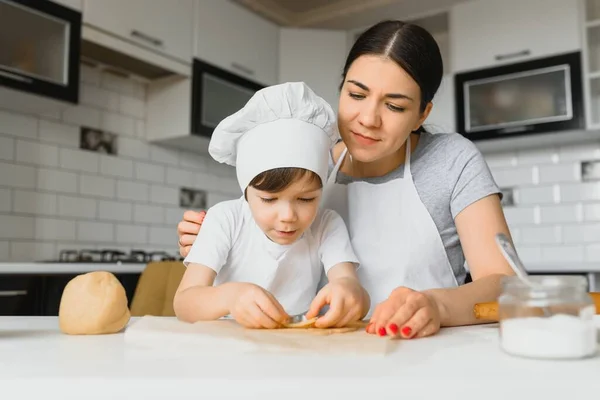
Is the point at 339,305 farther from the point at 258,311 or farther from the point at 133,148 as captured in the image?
the point at 133,148

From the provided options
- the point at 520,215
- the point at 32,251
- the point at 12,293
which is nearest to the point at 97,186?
the point at 32,251

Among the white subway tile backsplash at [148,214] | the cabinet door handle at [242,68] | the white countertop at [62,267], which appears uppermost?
the cabinet door handle at [242,68]

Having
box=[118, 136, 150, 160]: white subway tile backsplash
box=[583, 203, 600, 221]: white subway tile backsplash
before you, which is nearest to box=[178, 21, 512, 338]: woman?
box=[118, 136, 150, 160]: white subway tile backsplash

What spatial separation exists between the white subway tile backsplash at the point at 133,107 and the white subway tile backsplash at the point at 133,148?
0.15 metres

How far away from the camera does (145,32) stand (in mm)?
2934

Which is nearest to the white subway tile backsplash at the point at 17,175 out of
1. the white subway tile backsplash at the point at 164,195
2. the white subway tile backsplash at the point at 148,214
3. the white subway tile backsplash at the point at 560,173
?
the white subway tile backsplash at the point at 148,214

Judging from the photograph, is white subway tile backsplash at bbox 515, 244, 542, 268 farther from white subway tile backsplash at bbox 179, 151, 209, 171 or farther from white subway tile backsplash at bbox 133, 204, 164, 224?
white subway tile backsplash at bbox 133, 204, 164, 224

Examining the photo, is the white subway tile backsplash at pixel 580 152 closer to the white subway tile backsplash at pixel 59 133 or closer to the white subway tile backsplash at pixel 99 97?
the white subway tile backsplash at pixel 99 97

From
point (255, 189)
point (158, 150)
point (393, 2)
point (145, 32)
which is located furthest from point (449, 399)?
point (393, 2)

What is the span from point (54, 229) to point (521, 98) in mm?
2541

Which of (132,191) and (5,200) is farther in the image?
(132,191)

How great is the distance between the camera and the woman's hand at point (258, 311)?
2.44 feet

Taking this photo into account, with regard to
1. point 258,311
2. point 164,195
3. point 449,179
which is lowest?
point 258,311

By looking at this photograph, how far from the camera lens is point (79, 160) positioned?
9.62ft
